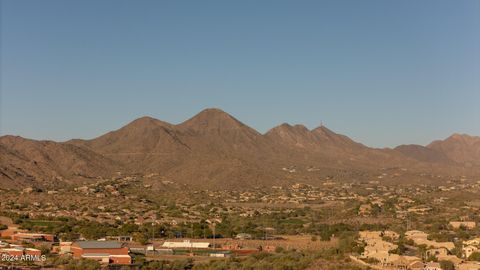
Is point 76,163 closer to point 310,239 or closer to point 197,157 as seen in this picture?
point 197,157

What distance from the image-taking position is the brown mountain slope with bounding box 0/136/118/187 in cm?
12781

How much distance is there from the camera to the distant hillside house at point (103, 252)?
1843 inches

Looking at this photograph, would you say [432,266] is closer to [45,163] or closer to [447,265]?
[447,265]

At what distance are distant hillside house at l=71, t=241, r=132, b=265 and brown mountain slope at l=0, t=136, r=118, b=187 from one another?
71904mm

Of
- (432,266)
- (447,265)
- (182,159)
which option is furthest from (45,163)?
(447,265)

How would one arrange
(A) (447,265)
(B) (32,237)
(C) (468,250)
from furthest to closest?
Answer: (B) (32,237) → (C) (468,250) → (A) (447,265)

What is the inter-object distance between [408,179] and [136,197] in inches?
3436

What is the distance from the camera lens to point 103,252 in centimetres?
4847

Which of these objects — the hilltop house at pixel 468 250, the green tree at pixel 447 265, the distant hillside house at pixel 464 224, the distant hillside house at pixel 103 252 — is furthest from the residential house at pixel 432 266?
the distant hillside house at pixel 464 224

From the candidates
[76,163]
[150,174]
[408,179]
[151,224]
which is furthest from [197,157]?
[151,224]

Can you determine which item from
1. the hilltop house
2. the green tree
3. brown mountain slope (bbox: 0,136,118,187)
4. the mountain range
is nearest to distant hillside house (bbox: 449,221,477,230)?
the hilltop house

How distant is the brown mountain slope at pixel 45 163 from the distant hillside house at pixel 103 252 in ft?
236

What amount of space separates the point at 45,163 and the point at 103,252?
4044 inches

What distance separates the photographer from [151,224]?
71750 millimetres
